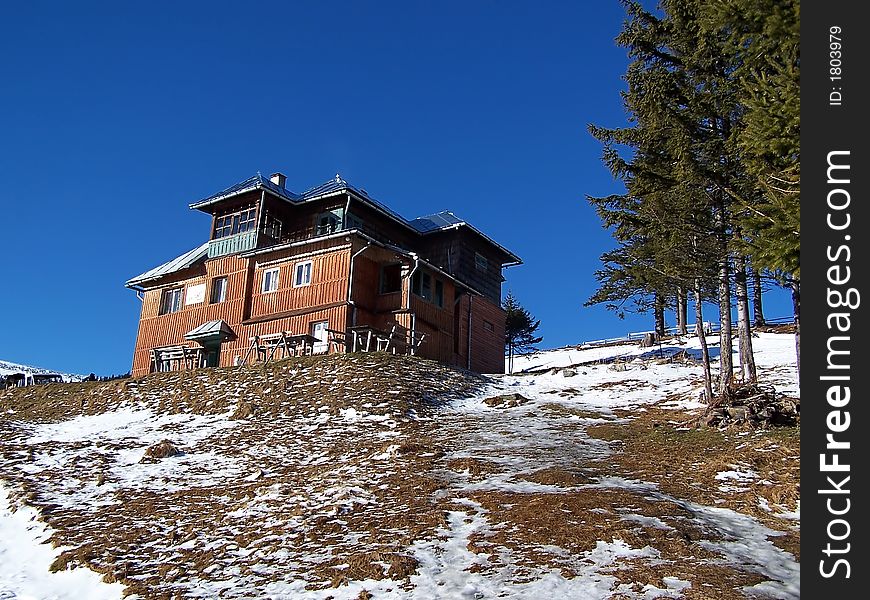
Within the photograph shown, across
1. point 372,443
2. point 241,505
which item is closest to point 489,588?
point 241,505

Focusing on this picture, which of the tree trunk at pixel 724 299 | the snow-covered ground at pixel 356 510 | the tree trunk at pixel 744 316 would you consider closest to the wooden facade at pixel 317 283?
the snow-covered ground at pixel 356 510

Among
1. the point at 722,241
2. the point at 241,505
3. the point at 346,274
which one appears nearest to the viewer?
Answer: the point at 241,505

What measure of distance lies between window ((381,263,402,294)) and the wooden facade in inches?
1.9

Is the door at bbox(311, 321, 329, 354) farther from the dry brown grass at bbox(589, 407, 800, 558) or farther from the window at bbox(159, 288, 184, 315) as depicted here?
the dry brown grass at bbox(589, 407, 800, 558)

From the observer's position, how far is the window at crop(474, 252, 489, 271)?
3766cm

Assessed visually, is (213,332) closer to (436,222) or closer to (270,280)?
(270,280)

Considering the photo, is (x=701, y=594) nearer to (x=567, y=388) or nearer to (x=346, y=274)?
(x=567, y=388)

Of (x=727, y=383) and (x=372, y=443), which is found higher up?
(x=727, y=383)

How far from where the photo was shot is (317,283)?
3061 cm

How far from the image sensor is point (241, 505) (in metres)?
11.3

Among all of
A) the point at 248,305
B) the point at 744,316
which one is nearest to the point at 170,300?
the point at 248,305

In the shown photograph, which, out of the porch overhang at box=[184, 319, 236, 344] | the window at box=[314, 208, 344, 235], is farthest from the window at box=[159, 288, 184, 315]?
the window at box=[314, 208, 344, 235]

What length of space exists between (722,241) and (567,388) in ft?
23.6

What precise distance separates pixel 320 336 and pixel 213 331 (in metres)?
5.90
